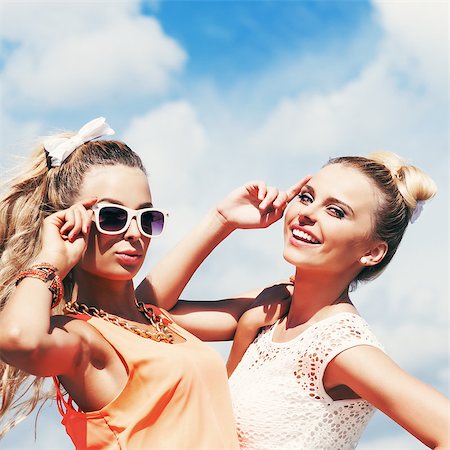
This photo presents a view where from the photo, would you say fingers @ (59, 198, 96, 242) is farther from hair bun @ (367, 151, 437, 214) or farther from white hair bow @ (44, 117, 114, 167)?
hair bun @ (367, 151, 437, 214)

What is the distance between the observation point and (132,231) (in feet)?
13.5

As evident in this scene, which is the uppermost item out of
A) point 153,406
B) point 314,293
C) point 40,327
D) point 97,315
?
point 314,293

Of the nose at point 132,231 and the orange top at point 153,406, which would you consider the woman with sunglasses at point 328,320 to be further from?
the nose at point 132,231

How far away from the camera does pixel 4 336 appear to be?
342cm

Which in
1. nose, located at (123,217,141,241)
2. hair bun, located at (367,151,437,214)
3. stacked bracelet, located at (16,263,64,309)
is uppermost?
hair bun, located at (367,151,437,214)

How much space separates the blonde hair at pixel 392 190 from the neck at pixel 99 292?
147cm

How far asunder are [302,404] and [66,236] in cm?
157

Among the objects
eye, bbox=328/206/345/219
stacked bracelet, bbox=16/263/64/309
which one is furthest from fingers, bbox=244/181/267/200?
stacked bracelet, bbox=16/263/64/309

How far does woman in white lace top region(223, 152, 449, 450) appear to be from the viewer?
436 centimetres

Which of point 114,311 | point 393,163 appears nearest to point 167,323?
point 114,311

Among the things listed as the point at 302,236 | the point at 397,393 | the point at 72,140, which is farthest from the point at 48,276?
the point at 397,393

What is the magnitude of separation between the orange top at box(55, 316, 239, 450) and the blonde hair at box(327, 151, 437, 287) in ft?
4.42

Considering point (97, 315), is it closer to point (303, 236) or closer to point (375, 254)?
point (303, 236)

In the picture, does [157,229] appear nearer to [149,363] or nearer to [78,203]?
[78,203]
